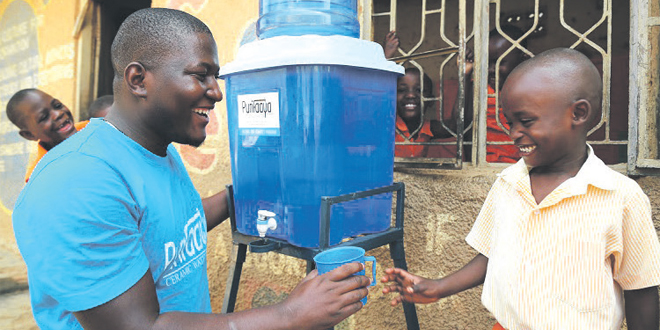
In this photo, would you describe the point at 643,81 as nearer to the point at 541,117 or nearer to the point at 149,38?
the point at 541,117

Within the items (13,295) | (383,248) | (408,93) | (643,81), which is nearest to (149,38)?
(383,248)

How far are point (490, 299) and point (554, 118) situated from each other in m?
0.55

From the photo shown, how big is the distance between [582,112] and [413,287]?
72cm

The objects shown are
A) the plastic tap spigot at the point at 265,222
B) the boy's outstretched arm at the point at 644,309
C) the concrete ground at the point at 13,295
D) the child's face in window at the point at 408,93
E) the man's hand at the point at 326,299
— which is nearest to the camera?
the man's hand at the point at 326,299

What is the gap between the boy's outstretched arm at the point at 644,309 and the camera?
1118mm

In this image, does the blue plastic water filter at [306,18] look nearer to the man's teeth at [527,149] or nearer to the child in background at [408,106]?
the child in background at [408,106]

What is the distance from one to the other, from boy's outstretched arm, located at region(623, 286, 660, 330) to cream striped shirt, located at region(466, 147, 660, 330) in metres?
0.03

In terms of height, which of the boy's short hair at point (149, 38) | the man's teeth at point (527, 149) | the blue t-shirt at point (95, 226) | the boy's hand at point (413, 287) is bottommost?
the boy's hand at point (413, 287)

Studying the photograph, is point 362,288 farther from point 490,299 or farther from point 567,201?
point 567,201

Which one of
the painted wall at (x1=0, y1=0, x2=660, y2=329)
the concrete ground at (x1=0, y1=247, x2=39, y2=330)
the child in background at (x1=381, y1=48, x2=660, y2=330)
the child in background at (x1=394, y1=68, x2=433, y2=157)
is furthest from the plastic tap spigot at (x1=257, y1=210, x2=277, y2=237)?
the concrete ground at (x1=0, y1=247, x2=39, y2=330)

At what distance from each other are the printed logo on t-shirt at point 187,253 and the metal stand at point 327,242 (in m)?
0.23

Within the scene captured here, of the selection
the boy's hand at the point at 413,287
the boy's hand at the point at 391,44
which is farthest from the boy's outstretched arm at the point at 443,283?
the boy's hand at the point at 391,44

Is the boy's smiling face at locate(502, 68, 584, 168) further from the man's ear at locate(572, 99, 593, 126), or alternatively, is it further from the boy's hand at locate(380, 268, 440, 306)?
the boy's hand at locate(380, 268, 440, 306)

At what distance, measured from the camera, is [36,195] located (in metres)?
0.85
